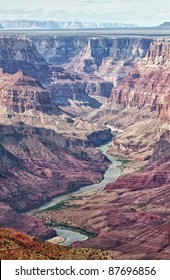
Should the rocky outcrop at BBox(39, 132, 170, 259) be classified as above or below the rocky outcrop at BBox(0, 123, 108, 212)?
below

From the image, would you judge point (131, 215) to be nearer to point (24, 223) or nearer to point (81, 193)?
point (24, 223)

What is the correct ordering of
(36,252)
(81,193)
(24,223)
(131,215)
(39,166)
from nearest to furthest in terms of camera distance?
(36,252)
(24,223)
(131,215)
(81,193)
(39,166)

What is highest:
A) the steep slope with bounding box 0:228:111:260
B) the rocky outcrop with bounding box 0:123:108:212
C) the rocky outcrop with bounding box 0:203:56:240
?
the rocky outcrop with bounding box 0:123:108:212

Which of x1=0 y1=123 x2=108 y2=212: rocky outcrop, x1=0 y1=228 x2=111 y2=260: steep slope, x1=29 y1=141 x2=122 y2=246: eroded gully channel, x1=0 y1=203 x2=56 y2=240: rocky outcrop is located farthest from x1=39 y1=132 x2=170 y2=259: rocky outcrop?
x1=0 y1=228 x2=111 y2=260: steep slope

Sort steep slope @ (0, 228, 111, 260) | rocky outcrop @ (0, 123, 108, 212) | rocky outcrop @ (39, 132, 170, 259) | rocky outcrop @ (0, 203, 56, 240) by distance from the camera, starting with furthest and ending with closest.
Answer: rocky outcrop @ (0, 123, 108, 212)
rocky outcrop @ (0, 203, 56, 240)
rocky outcrop @ (39, 132, 170, 259)
steep slope @ (0, 228, 111, 260)

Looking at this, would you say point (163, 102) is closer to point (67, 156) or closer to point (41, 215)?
point (67, 156)

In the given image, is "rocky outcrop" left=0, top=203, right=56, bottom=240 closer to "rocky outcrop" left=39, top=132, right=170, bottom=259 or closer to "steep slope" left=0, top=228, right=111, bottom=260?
"rocky outcrop" left=39, top=132, right=170, bottom=259

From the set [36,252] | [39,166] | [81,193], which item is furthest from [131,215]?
[36,252]

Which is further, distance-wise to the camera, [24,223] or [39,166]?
[39,166]

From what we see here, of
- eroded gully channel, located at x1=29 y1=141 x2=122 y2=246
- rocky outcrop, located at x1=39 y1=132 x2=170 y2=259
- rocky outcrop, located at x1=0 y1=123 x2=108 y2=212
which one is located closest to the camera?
rocky outcrop, located at x1=39 y1=132 x2=170 y2=259

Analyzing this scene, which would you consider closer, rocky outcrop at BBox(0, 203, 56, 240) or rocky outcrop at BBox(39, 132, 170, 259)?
rocky outcrop at BBox(39, 132, 170, 259)
